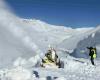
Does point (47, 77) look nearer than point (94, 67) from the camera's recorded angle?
Yes

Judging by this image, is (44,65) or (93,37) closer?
(44,65)

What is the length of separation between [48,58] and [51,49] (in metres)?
1.02

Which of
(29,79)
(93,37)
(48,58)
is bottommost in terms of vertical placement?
(29,79)

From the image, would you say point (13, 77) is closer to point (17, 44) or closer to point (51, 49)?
point (51, 49)

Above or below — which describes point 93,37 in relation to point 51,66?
above

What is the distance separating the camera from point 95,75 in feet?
105

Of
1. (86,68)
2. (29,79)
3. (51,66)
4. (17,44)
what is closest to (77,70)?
(86,68)

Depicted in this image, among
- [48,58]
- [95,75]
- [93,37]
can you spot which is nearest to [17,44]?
[93,37]

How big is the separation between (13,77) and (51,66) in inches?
498

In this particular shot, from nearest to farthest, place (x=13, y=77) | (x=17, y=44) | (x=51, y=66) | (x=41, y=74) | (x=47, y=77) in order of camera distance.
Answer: (x=13, y=77) < (x=47, y=77) < (x=41, y=74) < (x=51, y=66) < (x=17, y=44)

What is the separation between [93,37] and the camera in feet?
376

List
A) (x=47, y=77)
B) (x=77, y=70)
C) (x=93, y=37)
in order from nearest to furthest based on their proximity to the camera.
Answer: (x=47, y=77) → (x=77, y=70) → (x=93, y=37)

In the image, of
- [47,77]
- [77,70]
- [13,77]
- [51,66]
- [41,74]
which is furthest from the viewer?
[51,66]

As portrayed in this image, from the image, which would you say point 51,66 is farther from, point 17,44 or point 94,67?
point 17,44
